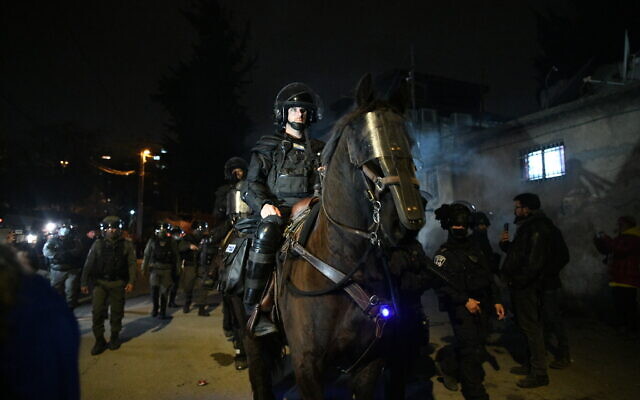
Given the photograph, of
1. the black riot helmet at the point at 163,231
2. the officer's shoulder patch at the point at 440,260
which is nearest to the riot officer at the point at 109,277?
the black riot helmet at the point at 163,231

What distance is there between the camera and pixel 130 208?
42969mm

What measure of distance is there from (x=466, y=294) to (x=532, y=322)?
4.78ft

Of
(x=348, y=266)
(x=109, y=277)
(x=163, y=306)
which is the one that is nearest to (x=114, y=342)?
(x=109, y=277)

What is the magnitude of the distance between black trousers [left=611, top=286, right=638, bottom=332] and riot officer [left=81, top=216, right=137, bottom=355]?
34.4 feet

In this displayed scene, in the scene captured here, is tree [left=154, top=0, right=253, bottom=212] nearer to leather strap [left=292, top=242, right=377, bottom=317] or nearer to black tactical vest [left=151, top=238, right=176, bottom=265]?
black tactical vest [left=151, top=238, right=176, bottom=265]

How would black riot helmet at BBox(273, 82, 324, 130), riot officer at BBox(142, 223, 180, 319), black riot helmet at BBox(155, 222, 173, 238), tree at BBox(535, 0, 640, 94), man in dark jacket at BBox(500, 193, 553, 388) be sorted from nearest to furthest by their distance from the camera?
black riot helmet at BBox(273, 82, 324, 130)
man in dark jacket at BBox(500, 193, 553, 388)
riot officer at BBox(142, 223, 180, 319)
black riot helmet at BBox(155, 222, 173, 238)
tree at BBox(535, 0, 640, 94)

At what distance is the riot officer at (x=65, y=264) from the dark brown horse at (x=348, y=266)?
8302mm

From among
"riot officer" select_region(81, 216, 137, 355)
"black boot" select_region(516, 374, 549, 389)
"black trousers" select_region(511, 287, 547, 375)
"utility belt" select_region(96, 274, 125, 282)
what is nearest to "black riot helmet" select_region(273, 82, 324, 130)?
"black trousers" select_region(511, 287, 547, 375)

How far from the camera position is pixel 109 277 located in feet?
24.0

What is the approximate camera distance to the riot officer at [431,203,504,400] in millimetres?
4531

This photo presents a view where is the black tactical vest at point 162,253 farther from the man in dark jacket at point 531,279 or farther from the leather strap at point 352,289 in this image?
the leather strap at point 352,289

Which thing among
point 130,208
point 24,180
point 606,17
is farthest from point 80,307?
point 130,208

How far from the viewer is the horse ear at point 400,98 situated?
258cm

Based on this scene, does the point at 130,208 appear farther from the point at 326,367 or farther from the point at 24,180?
the point at 326,367
